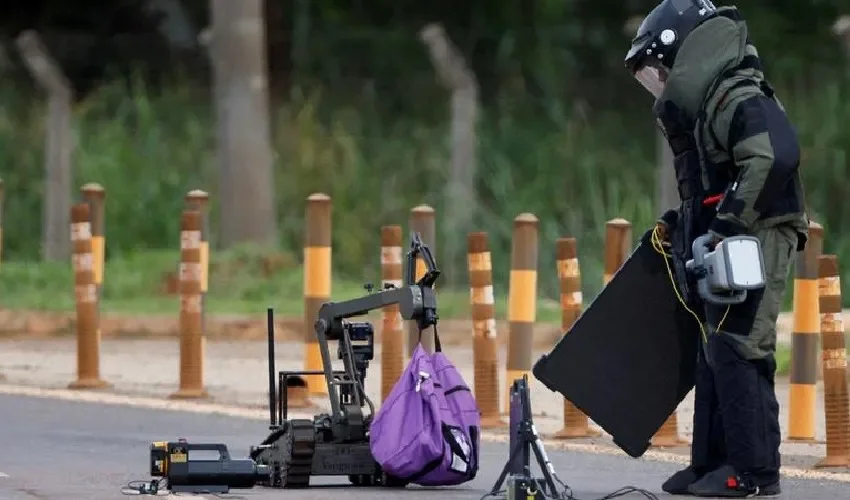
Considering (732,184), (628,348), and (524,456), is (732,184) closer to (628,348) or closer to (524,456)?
(628,348)

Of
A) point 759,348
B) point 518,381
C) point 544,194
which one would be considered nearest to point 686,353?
point 759,348

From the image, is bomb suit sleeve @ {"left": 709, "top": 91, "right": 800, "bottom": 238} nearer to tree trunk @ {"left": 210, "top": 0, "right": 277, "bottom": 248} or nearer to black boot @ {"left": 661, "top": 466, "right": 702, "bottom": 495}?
black boot @ {"left": 661, "top": 466, "right": 702, "bottom": 495}

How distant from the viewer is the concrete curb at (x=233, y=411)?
11.3 metres

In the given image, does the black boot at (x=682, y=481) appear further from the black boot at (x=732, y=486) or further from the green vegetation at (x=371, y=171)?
the green vegetation at (x=371, y=171)

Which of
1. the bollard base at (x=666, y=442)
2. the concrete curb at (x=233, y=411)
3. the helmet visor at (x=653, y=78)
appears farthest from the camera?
the bollard base at (x=666, y=442)

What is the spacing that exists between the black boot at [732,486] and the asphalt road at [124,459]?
19 centimetres

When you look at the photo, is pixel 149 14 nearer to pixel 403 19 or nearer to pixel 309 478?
pixel 403 19

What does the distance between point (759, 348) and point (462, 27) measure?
60.6 feet

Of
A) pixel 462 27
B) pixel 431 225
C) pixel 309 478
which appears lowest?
pixel 309 478

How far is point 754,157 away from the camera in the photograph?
9.55 m

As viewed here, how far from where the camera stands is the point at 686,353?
1037 cm

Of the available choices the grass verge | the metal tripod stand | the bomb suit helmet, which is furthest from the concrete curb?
→ the grass verge

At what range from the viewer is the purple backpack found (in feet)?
32.8

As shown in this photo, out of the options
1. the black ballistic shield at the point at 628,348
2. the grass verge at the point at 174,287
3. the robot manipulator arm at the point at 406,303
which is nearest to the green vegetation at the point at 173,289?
the grass verge at the point at 174,287
